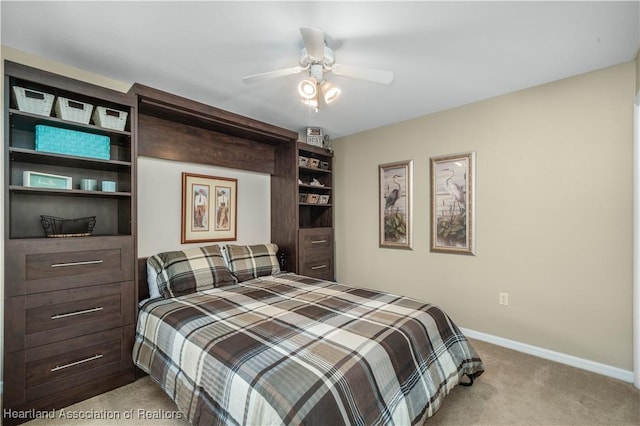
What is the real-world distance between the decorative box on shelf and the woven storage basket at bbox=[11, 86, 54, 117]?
41cm

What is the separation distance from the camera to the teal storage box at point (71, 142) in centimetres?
191

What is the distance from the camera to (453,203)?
304 cm

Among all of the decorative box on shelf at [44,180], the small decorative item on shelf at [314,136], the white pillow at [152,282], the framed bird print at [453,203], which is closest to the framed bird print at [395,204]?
→ the framed bird print at [453,203]

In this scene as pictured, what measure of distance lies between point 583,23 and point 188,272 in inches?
130

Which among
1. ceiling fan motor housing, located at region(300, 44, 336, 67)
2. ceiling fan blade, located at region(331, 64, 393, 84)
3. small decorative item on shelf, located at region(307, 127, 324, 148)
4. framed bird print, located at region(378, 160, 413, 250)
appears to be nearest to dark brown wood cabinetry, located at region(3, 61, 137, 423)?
ceiling fan motor housing, located at region(300, 44, 336, 67)

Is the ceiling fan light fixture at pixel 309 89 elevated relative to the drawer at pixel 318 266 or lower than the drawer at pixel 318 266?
elevated

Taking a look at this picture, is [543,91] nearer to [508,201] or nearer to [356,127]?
[508,201]

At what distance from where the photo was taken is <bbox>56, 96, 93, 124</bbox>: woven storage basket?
1966 millimetres

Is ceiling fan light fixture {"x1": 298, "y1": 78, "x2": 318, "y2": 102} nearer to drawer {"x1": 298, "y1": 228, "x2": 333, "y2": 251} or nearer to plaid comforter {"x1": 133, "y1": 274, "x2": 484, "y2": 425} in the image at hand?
plaid comforter {"x1": 133, "y1": 274, "x2": 484, "y2": 425}

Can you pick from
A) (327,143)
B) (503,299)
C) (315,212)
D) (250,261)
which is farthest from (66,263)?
(503,299)

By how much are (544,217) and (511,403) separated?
155cm

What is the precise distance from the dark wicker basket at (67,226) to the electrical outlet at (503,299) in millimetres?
3563

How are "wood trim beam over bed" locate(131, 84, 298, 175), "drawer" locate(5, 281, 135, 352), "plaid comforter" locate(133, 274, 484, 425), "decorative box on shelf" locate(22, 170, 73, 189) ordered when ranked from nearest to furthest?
"plaid comforter" locate(133, 274, 484, 425)
"drawer" locate(5, 281, 135, 352)
"decorative box on shelf" locate(22, 170, 73, 189)
"wood trim beam over bed" locate(131, 84, 298, 175)

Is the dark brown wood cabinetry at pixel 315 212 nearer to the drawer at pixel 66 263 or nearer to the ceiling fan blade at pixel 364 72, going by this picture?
the ceiling fan blade at pixel 364 72
